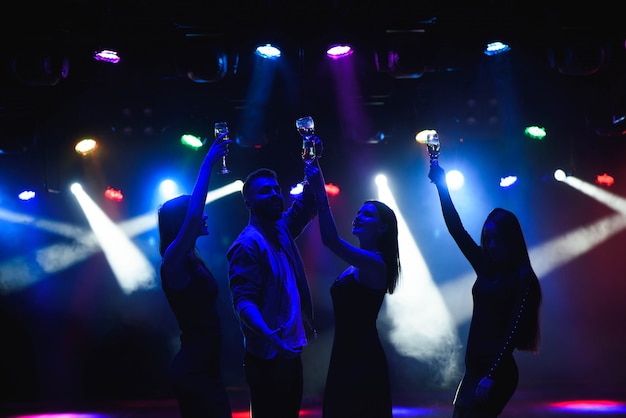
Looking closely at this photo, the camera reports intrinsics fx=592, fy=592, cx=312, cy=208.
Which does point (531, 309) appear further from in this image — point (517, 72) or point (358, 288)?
point (517, 72)

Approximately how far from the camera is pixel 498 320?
9.69 ft

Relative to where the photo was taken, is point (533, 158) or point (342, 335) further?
point (533, 158)

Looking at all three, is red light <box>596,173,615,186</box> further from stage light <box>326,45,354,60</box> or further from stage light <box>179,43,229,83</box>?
stage light <box>179,43,229,83</box>

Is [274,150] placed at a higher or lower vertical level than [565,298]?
higher

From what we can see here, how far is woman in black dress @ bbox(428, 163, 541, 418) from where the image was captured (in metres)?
2.82

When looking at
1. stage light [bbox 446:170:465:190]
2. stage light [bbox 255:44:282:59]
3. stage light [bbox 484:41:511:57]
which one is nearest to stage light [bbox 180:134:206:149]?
stage light [bbox 255:44:282:59]

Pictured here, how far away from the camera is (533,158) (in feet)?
26.0

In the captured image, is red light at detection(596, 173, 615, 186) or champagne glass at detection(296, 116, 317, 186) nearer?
champagne glass at detection(296, 116, 317, 186)

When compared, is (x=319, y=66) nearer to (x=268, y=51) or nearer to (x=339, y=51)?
(x=339, y=51)

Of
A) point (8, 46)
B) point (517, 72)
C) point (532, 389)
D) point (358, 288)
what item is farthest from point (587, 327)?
point (8, 46)

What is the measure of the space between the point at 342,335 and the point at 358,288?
244mm

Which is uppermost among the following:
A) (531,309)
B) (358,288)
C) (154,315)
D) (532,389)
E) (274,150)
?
(358,288)

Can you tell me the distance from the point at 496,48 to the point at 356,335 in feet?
12.5

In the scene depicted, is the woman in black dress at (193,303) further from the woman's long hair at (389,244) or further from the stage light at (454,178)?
the stage light at (454,178)
